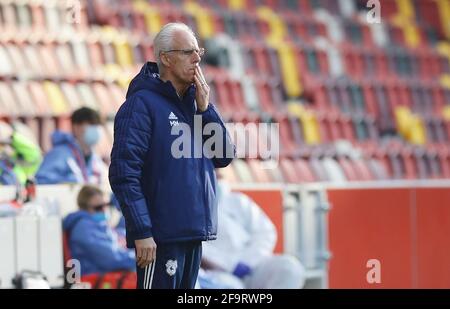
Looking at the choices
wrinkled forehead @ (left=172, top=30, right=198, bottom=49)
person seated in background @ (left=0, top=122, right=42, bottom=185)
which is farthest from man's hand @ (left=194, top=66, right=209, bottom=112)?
person seated in background @ (left=0, top=122, right=42, bottom=185)

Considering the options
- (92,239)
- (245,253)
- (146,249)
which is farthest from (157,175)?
(245,253)

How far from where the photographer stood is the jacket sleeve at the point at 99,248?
282 inches

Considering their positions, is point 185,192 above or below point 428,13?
below

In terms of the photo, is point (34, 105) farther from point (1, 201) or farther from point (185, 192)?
point (185, 192)

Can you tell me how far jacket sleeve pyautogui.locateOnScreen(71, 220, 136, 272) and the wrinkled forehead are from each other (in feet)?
8.36

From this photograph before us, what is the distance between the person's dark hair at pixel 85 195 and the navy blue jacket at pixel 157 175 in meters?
2.45

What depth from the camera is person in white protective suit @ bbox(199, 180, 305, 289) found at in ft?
25.3

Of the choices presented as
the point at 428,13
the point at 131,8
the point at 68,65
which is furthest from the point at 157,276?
the point at 428,13

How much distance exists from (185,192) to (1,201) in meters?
2.58

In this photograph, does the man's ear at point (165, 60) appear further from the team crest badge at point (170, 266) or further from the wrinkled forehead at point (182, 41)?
the team crest badge at point (170, 266)

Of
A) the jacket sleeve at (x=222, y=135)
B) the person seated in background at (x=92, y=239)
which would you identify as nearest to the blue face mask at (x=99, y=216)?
the person seated in background at (x=92, y=239)

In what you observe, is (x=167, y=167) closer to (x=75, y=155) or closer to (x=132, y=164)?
(x=132, y=164)

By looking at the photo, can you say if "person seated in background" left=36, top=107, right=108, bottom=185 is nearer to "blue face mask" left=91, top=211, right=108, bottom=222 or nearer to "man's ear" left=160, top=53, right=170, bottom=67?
"blue face mask" left=91, top=211, right=108, bottom=222
